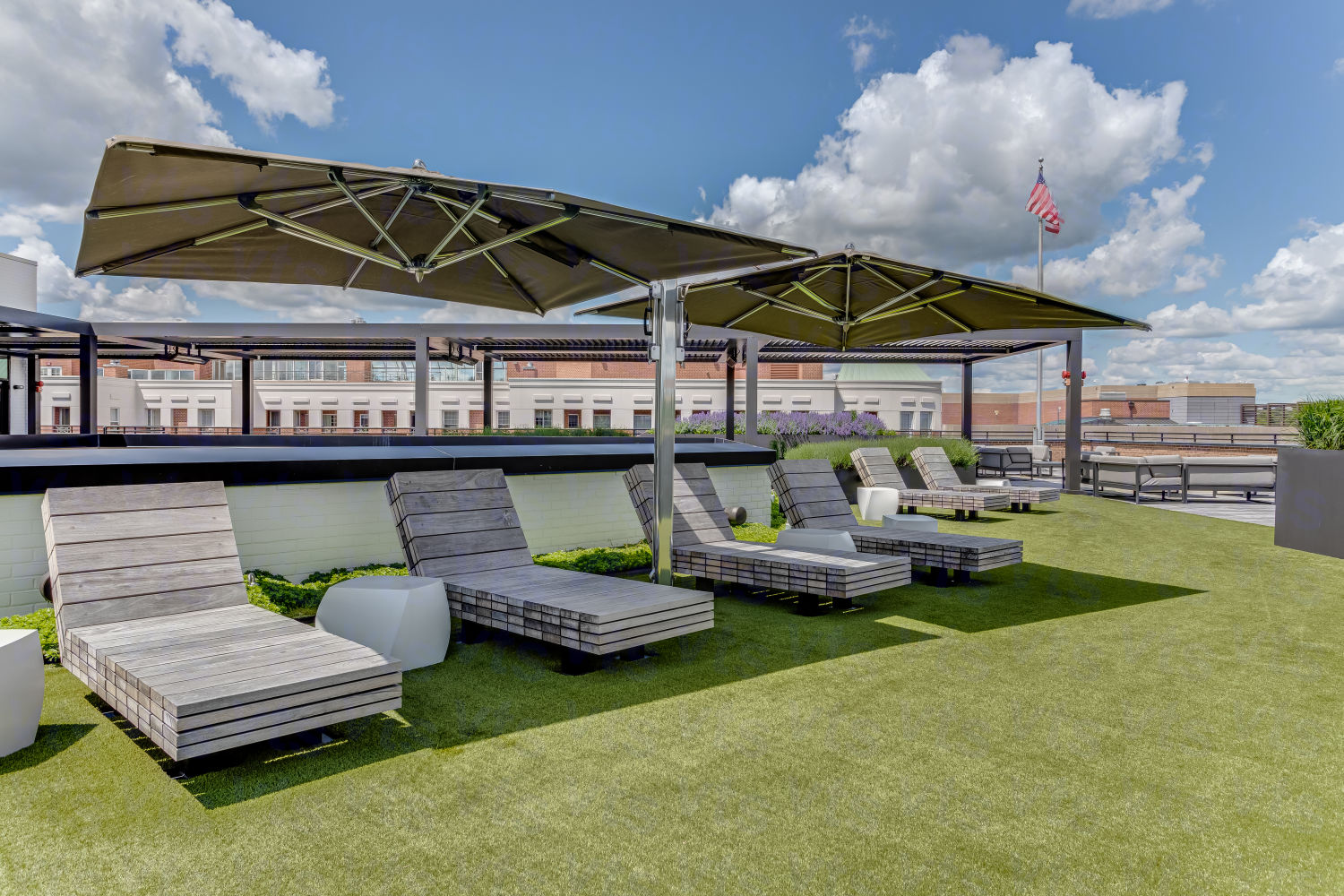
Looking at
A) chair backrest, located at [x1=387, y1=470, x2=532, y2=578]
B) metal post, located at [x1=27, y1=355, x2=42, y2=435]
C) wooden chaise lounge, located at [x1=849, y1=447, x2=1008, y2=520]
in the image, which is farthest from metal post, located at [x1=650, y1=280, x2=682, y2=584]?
metal post, located at [x1=27, y1=355, x2=42, y2=435]

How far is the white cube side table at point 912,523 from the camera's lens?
6996mm

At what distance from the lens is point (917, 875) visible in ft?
6.70

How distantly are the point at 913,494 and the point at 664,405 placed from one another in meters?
6.63

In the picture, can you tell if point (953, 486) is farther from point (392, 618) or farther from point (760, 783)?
point (760, 783)

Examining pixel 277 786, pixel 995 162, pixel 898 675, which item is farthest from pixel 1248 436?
pixel 277 786

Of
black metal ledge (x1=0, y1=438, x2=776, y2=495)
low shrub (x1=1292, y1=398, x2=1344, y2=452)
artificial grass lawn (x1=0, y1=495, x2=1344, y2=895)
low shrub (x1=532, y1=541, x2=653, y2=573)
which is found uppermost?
low shrub (x1=1292, y1=398, x2=1344, y2=452)

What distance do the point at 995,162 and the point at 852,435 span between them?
1595 cm

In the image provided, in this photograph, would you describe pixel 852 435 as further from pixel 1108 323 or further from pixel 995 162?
pixel 995 162

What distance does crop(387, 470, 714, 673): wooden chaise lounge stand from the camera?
3688 millimetres

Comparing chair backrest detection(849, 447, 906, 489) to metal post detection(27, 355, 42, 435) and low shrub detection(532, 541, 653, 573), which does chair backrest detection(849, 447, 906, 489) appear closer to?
low shrub detection(532, 541, 653, 573)

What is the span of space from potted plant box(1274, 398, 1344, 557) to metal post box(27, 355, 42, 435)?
24.8 metres

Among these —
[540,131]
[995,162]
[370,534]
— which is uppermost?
Answer: [995,162]

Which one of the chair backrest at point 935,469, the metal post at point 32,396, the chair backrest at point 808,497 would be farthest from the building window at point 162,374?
the chair backrest at point 808,497

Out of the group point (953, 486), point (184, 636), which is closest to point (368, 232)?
point (184, 636)
